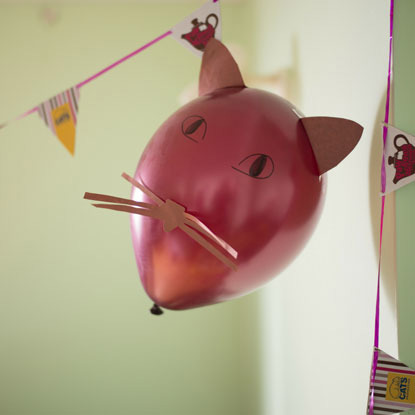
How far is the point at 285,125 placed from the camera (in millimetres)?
626

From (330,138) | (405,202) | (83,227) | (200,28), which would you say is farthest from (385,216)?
(83,227)

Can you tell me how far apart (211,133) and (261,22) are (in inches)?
43.7

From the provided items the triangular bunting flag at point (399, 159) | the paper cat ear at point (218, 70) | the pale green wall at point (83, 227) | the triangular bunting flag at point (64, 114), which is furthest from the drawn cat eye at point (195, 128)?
the pale green wall at point (83, 227)

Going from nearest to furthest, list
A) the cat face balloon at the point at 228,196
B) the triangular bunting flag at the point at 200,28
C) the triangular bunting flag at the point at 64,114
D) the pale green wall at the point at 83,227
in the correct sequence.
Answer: the cat face balloon at the point at 228,196 → the triangular bunting flag at the point at 200,28 → the triangular bunting flag at the point at 64,114 → the pale green wall at the point at 83,227

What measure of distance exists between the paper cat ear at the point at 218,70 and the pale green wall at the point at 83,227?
4.27 feet

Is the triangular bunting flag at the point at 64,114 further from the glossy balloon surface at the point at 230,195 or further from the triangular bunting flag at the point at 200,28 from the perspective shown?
the glossy balloon surface at the point at 230,195

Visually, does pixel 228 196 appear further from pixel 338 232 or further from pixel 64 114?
pixel 64 114

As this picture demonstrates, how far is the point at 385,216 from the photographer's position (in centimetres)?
70

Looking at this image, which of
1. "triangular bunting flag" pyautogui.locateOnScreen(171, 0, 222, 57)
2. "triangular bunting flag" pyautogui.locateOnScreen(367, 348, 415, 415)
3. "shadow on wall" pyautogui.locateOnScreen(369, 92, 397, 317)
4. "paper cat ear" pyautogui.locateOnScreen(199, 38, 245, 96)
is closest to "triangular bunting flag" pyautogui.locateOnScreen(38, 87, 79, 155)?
"triangular bunting flag" pyautogui.locateOnScreen(171, 0, 222, 57)

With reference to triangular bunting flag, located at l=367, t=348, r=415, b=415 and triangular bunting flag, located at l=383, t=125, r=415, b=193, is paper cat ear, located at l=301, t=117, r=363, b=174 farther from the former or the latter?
triangular bunting flag, located at l=367, t=348, r=415, b=415

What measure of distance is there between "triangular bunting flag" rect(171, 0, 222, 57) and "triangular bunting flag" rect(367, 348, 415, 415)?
626 millimetres

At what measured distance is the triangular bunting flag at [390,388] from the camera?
0.63 metres

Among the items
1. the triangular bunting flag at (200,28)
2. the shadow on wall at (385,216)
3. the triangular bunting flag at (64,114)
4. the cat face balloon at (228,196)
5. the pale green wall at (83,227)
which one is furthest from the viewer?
the pale green wall at (83,227)

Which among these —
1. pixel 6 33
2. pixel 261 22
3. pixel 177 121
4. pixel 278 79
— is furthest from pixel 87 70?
pixel 177 121
